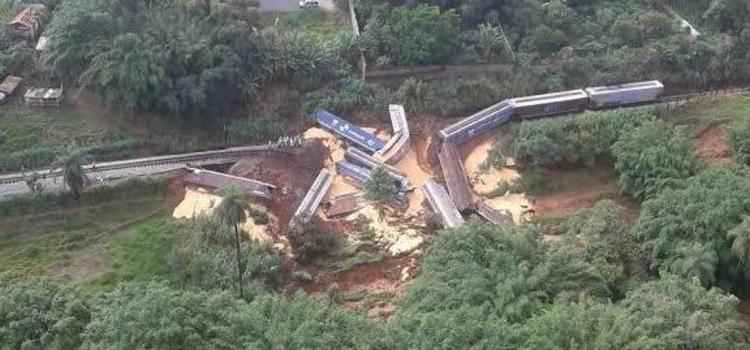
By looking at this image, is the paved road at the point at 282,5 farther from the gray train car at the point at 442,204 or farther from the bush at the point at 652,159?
the bush at the point at 652,159

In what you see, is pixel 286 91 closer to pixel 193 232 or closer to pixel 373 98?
pixel 373 98

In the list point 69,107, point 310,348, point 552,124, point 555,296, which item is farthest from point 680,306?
point 69,107

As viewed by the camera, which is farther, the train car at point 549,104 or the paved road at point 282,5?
the paved road at point 282,5

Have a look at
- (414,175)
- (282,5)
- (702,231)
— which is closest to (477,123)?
(414,175)

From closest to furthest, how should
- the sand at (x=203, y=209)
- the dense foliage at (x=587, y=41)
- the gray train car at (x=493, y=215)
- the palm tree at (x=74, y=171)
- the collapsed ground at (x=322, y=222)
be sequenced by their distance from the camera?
1. the collapsed ground at (x=322, y=222)
2. the palm tree at (x=74, y=171)
3. the sand at (x=203, y=209)
4. the gray train car at (x=493, y=215)
5. the dense foliage at (x=587, y=41)

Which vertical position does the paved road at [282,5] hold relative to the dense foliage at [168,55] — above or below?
above

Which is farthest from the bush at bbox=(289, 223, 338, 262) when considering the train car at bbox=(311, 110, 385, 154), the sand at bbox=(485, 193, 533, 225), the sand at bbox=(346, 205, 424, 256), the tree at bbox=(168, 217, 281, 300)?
the sand at bbox=(485, 193, 533, 225)

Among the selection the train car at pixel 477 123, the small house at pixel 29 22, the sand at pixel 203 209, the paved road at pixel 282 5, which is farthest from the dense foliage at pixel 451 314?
the paved road at pixel 282 5
